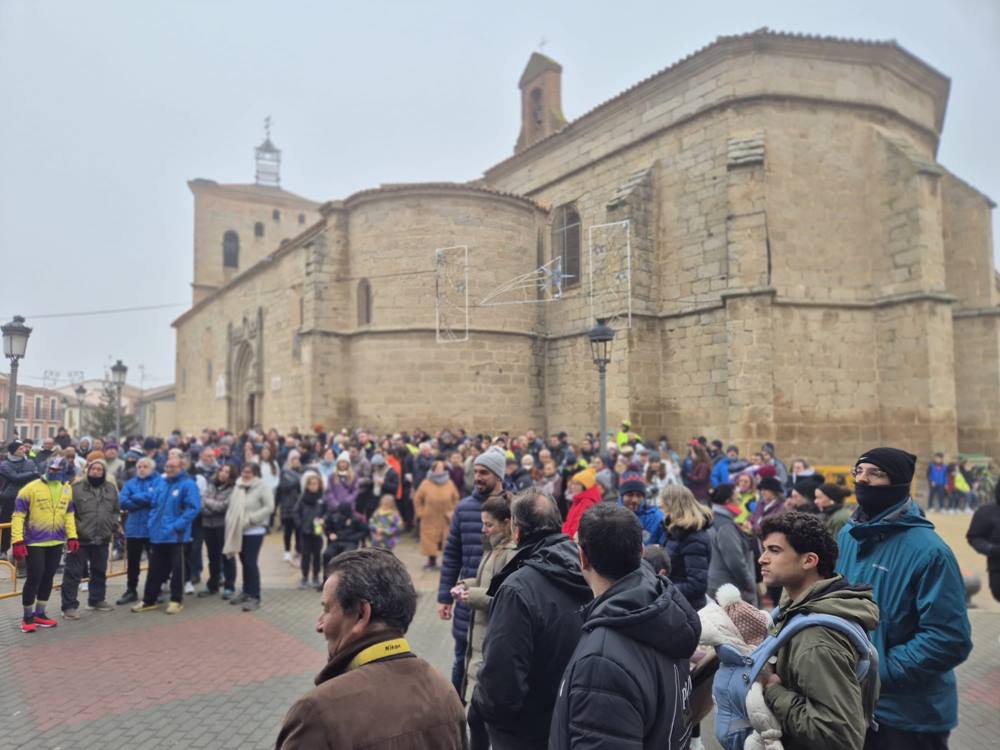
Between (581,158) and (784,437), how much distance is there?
10.9 metres

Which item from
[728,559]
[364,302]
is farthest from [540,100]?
[728,559]

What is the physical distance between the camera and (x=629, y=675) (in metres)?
1.97

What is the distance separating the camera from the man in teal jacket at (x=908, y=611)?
259 centimetres

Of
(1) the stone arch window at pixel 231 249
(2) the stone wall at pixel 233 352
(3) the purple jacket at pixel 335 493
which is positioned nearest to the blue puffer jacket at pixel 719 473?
(3) the purple jacket at pixel 335 493

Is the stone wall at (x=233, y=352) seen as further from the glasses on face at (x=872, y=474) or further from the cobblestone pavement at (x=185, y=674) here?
the glasses on face at (x=872, y=474)

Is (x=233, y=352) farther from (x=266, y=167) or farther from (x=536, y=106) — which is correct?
(x=266, y=167)

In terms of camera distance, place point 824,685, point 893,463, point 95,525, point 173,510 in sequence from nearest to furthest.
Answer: point 824,685
point 893,463
point 95,525
point 173,510

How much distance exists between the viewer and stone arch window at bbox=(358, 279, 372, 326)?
20.0 m

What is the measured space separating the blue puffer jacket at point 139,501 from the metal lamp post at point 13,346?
347cm

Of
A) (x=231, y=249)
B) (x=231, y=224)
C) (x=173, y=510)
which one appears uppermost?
(x=231, y=224)

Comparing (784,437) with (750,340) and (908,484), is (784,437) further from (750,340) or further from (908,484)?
(908,484)

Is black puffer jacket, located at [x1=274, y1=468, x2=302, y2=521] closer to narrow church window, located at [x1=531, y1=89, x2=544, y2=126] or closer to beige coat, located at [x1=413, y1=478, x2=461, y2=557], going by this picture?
beige coat, located at [x1=413, y1=478, x2=461, y2=557]

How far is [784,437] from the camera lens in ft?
51.9

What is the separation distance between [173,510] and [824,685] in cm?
781
